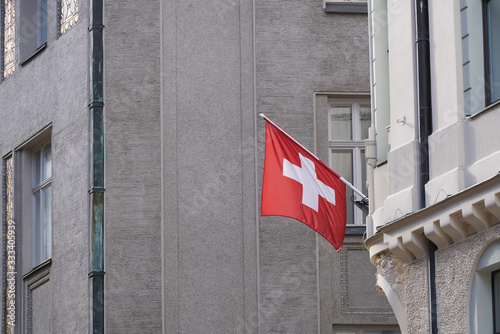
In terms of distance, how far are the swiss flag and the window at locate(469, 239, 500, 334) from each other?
140 inches

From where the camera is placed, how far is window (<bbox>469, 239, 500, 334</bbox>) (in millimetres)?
17453

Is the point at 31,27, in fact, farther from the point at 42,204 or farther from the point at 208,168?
the point at 208,168

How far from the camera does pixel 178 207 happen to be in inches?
1022

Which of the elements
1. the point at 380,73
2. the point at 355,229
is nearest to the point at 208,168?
the point at 355,229

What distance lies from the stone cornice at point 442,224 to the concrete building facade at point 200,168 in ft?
20.6

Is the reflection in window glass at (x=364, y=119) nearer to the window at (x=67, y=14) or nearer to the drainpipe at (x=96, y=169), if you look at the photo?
the drainpipe at (x=96, y=169)

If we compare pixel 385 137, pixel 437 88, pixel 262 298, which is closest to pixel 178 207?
pixel 262 298

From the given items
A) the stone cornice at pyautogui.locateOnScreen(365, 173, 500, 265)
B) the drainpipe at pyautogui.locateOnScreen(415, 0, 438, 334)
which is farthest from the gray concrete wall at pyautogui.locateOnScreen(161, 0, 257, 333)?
the drainpipe at pyautogui.locateOnScreen(415, 0, 438, 334)

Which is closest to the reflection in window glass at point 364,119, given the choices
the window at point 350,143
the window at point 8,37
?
the window at point 350,143

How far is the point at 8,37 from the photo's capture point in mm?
32000

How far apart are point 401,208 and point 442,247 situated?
885mm

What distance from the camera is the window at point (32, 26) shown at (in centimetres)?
3053

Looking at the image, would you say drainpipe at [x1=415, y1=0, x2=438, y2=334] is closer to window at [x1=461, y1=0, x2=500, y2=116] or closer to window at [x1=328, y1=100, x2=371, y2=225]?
window at [x1=461, y1=0, x2=500, y2=116]

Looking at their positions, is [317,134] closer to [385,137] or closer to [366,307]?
[366,307]
